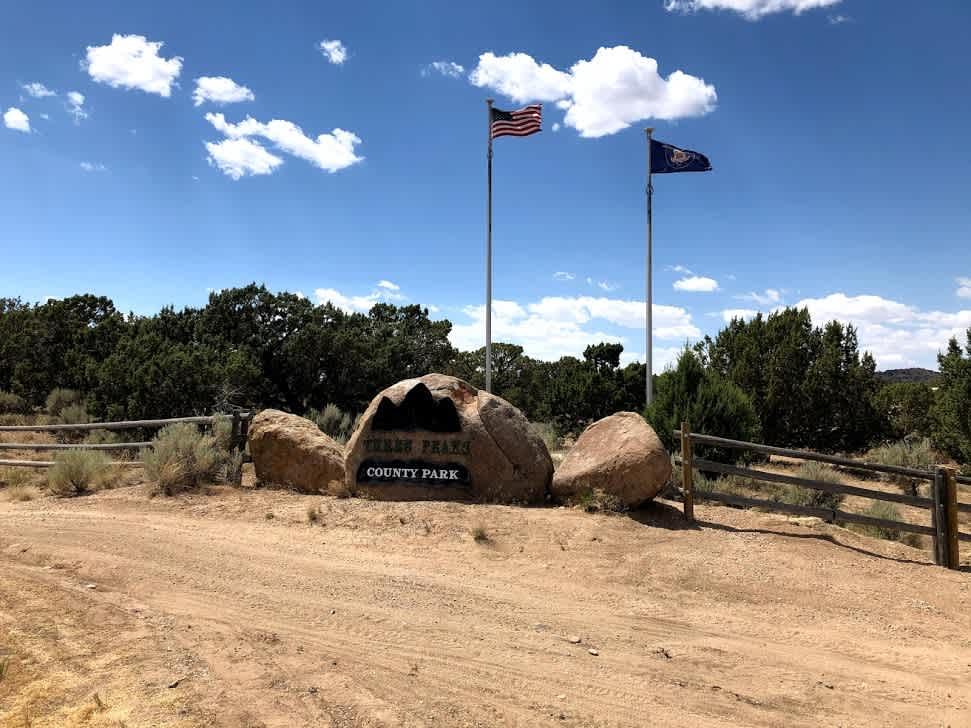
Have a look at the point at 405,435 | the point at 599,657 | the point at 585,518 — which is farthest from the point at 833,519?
the point at 405,435

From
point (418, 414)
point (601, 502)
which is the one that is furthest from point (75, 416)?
point (601, 502)

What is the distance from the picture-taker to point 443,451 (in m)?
10.4

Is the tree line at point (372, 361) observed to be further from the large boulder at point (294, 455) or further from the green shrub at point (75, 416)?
the large boulder at point (294, 455)

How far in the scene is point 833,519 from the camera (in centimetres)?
881

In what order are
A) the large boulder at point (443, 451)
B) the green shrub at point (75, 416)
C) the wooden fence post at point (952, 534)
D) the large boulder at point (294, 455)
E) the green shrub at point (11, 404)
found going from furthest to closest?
the green shrub at point (11, 404) → the green shrub at point (75, 416) → the large boulder at point (294, 455) → the large boulder at point (443, 451) → the wooden fence post at point (952, 534)

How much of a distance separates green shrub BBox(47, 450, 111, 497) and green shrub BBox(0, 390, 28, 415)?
49.5 feet

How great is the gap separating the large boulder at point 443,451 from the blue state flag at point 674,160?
42.8 ft

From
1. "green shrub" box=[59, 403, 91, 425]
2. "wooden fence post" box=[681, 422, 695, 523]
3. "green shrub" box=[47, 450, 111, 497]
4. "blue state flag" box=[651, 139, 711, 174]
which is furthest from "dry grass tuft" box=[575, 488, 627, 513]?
"green shrub" box=[59, 403, 91, 425]

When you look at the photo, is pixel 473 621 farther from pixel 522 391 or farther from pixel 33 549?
pixel 522 391

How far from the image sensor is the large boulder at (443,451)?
10234 mm

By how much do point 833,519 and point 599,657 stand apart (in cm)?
559

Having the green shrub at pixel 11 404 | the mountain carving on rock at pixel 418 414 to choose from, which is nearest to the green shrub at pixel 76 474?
the mountain carving on rock at pixel 418 414

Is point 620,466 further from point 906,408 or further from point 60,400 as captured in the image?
point 906,408

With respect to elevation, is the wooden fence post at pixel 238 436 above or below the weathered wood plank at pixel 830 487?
above
